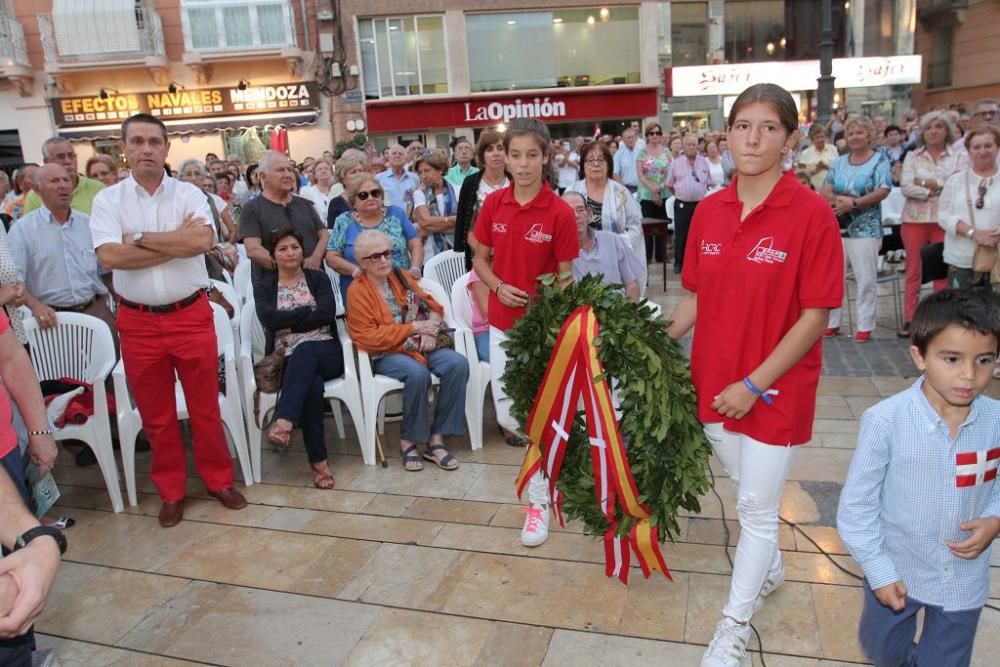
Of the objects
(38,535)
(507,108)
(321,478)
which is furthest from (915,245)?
(507,108)

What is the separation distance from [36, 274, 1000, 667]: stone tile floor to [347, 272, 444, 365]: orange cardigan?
2.51 ft

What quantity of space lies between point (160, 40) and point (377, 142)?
5907 mm

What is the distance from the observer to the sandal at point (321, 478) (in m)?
4.06

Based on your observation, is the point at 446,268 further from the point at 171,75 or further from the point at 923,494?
the point at 171,75

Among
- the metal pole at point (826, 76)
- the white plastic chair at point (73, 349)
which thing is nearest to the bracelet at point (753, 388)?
the white plastic chair at point (73, 349)

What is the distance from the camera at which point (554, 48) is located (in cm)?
1991

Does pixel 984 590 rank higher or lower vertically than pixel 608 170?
lower

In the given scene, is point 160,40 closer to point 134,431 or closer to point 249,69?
point 249,69

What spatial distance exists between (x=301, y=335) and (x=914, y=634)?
132 inches

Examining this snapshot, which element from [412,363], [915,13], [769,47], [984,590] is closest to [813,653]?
[984,590]

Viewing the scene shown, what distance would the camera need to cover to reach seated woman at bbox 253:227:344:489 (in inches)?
160

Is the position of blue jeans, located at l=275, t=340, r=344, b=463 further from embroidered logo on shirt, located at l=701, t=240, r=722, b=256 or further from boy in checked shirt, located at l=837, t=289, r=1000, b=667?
boy in checked shirt, located at l=837, t=289, r=1000, b=667

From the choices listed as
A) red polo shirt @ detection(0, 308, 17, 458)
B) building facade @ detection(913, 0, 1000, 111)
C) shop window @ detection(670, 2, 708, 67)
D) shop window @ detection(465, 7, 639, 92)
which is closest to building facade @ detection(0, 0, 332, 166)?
shop window @ detection(465, 7, 639, 92)

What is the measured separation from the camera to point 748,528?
234cm
